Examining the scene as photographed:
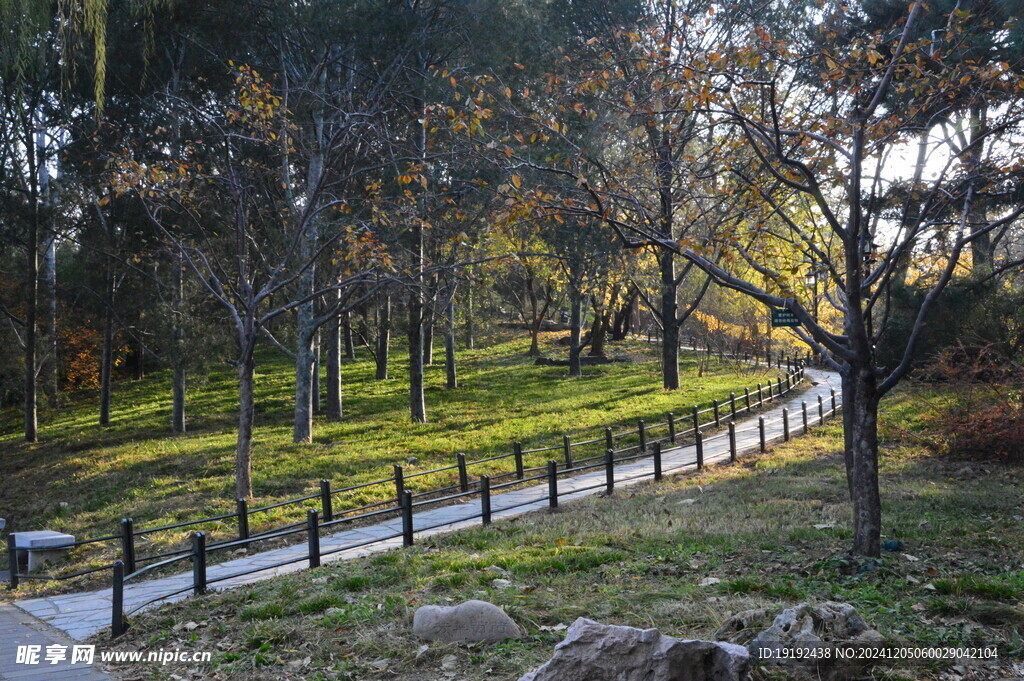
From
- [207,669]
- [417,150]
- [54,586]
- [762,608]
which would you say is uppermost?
[417,150]

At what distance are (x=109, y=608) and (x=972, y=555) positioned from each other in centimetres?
981

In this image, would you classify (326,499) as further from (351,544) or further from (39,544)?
(39,544)

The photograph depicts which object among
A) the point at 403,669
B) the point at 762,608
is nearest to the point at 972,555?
the point at 762,608

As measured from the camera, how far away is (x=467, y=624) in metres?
6.66

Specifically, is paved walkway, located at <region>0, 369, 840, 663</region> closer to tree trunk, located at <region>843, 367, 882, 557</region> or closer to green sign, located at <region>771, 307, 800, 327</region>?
green sign, located at <region>771, 307, 800, 327</region>

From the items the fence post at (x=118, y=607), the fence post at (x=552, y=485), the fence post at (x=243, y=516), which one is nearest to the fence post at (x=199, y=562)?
the fence post at (x=118, y=607)

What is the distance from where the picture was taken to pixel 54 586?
11.3 m

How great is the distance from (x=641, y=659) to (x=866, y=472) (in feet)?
15.8

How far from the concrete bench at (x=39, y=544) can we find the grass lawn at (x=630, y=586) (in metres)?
4.74

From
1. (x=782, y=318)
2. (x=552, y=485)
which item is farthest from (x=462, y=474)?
(x=782, y=318)

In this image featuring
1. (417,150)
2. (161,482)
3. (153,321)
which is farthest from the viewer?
(153,321)

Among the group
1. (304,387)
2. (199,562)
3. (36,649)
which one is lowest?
(36,649)

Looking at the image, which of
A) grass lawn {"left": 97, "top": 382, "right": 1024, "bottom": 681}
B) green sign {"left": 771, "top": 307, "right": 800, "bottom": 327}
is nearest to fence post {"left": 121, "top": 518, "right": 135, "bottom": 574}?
grass lawn {"left": 97, "top": 382, "right": 1024, "bottom": 681}

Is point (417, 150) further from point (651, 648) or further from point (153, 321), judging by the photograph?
point (651, 648)
